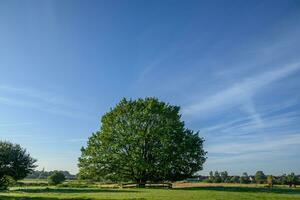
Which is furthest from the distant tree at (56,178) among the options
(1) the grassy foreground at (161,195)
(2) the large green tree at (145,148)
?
(1) the grassy foreground at (161,195)

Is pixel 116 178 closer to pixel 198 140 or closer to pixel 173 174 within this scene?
pixel 173 174

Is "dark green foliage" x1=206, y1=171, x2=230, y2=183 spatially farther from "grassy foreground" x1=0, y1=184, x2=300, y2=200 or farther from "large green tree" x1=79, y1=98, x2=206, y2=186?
"grassy foreground" x1=0, y1=184, x2=300, y2=200

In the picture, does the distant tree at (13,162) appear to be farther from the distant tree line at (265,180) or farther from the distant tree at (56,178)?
the distant tree line at (265,180)

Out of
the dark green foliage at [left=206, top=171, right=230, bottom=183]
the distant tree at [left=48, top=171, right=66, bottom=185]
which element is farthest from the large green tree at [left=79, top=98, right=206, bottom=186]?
the dark green foliage at [left=206, top=171, right=230, bottom=183]

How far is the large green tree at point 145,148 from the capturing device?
2387 inches

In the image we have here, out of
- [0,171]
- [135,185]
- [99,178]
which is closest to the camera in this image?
[0,171]

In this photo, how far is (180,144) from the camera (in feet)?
200

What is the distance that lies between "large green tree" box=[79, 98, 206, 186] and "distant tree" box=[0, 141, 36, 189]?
12.4m

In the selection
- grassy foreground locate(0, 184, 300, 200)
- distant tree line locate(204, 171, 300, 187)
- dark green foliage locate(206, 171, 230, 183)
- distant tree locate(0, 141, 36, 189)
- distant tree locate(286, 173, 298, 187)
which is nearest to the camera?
grassy foreground locate(0, 184, 300, 200)

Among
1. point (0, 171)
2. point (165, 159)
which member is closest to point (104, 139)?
point (165, 159)

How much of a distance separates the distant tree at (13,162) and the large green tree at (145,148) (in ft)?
40.8

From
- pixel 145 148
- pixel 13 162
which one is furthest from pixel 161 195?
pixel 145 148

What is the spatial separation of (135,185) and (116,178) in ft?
15.9

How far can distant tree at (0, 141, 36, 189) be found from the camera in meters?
43.1
